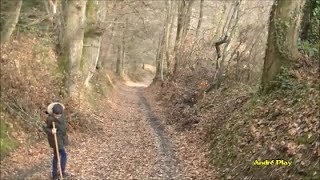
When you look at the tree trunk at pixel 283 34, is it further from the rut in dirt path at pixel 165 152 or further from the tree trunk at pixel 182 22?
the tree trunk at pixel 182 22

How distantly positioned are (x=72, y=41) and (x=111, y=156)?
608cm

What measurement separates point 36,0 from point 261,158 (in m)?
16.7

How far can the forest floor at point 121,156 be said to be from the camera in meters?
11.1

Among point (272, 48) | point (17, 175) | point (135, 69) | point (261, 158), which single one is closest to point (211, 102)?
point (272, 48)

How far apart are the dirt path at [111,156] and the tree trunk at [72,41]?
2.48 meters

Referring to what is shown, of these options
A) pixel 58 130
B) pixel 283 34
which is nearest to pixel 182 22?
pixel 283 34

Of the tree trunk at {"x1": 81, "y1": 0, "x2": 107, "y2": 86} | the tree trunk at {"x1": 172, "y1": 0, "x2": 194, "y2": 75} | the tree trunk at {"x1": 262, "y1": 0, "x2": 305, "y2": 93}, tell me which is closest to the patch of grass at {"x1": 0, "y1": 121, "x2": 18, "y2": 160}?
the tree trunk at {"x1": 262, "y1": 0, "x2": 305, "y2": 93}

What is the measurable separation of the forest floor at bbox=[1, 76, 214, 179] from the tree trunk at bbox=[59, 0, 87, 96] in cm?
209

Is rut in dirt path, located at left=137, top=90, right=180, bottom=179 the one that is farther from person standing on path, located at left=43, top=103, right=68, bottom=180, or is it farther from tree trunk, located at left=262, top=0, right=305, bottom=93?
tree trunk, located at left=262, top=0, right=305, bottom=93

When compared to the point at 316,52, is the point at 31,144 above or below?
below

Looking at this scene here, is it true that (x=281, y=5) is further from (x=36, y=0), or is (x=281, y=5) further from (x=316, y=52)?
(x=36, y=0)

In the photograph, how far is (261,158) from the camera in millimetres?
9812

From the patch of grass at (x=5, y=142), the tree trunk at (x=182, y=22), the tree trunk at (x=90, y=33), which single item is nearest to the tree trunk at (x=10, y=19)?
the patch of grass at (x=5, y=142)

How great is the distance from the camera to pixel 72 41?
17500 mm
